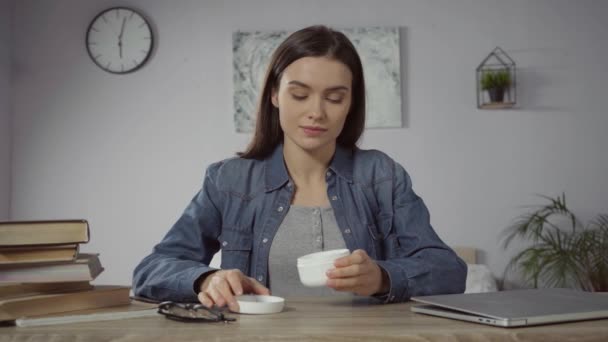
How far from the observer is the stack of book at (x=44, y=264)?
959mm

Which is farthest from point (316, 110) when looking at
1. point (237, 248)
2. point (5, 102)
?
point (5, 102)

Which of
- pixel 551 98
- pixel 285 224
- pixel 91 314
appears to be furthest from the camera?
pixel 551 98

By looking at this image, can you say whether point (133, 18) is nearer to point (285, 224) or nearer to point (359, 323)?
point (285, 224)

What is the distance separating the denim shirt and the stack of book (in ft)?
1.58

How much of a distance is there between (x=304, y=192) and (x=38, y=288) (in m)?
0.77

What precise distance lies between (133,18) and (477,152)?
2.28 metres

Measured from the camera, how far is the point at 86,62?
428cm

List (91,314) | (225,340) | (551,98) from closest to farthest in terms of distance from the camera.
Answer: (225,340) → (91,314) → (551,98)

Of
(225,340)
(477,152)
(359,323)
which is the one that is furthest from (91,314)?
(477,152)

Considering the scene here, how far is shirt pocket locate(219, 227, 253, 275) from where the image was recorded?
5.24 feet

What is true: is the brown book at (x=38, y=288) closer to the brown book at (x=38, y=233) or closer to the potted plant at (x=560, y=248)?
the brown book at (x=38, y=233)

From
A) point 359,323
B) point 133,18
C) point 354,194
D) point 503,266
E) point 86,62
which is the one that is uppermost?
point 133,18

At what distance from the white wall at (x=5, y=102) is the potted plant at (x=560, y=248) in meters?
3.11

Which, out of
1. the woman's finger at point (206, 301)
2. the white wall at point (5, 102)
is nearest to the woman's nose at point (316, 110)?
the woman's finger at point (206, 301)
